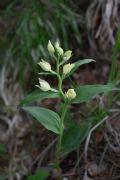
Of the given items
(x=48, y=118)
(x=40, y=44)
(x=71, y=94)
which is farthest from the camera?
(x=40, y=44)

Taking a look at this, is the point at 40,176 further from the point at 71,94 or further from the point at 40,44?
the point at 40,44

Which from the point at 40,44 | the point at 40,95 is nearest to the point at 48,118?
the point at 40,95

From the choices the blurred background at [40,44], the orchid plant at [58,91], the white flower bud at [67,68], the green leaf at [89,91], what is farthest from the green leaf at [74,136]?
the blurred background at [40,44]

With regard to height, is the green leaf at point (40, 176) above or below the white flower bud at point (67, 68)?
below

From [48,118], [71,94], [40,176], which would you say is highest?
[71,94]

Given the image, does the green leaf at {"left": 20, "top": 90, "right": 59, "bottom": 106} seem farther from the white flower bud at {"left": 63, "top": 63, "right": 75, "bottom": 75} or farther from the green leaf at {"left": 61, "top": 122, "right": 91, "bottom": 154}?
the green leaf at {"left": 61, "top": 122, "right": 91, "bottom": 154}

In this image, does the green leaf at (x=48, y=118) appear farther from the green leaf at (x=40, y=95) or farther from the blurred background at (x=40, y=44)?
the blurred background at (x=40, y=44)
